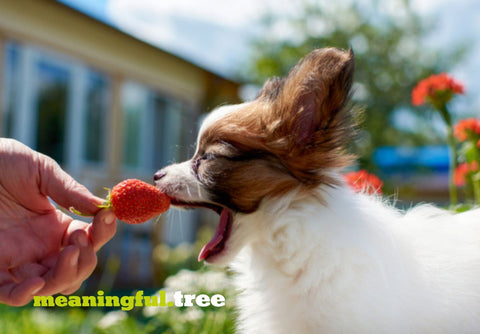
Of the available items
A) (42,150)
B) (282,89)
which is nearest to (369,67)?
(42,150)

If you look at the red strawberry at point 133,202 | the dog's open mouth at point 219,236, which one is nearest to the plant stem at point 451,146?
the dog's open mouth at point 219,236

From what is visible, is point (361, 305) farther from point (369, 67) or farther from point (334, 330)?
point (369, 67)

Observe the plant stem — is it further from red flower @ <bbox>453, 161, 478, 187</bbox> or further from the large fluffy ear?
the large fluffy ear

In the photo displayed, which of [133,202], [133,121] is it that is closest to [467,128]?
[133,202]

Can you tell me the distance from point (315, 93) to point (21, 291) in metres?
1.57

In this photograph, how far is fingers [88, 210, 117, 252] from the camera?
2.32m

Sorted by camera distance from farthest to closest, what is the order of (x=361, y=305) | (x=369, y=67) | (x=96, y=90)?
1. (x=369, y=67)
2. (x=96, y=90)
3. (x=361, y=305)

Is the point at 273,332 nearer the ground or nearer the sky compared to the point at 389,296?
nearer the ground

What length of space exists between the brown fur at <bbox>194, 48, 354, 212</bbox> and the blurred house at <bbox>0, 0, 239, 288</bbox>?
16.6ft

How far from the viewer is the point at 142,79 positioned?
34.3 ft

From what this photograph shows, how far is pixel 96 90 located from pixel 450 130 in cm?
729

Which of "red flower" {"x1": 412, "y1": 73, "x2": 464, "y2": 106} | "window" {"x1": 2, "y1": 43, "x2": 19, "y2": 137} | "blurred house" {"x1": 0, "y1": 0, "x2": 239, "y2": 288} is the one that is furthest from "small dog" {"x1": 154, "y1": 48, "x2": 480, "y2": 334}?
"window" {"x1": 2, "y1": 43, "x2": 19, "y2": 137}

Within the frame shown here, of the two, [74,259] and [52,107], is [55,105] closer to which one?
[52,107]

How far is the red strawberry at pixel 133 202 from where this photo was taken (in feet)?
7.34
